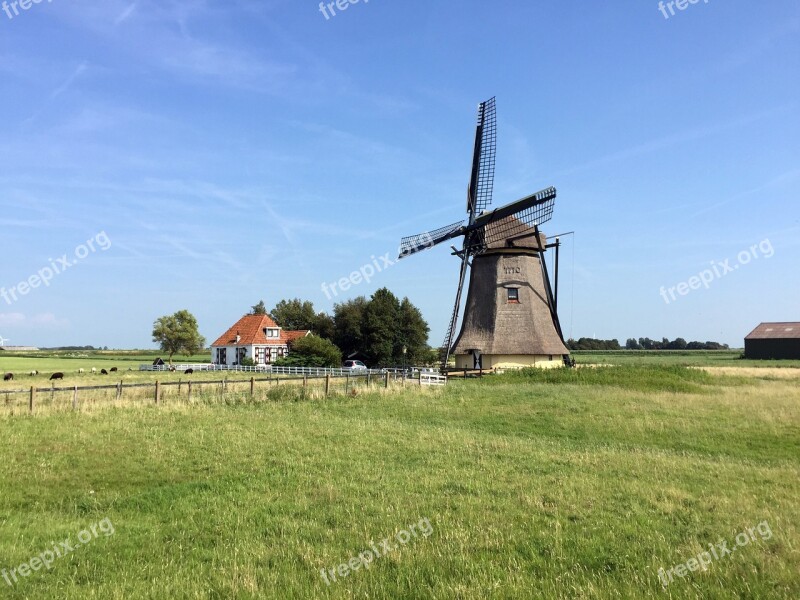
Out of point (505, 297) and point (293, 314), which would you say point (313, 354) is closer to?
point (505, 297)

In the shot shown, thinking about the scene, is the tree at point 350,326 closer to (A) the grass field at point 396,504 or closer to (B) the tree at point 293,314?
(B) the tree at point 293,314

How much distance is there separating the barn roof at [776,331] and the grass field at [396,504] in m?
77.1

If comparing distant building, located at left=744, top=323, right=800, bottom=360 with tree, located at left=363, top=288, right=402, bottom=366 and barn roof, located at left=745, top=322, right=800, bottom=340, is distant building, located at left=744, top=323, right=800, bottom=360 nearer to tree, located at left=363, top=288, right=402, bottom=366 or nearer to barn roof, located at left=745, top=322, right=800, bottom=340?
barn roof, located at left=745, top=322, right=800, bottom=340

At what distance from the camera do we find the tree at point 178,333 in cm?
7169

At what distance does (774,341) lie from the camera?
83.6 meters

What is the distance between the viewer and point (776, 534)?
7.08 m

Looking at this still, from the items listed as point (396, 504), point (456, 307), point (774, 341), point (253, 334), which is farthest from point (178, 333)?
point (774, 341)

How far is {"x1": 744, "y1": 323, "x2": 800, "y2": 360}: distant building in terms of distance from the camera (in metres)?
81.1

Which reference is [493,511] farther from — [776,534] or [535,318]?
[535,318]

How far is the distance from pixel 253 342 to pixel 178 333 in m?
14.5

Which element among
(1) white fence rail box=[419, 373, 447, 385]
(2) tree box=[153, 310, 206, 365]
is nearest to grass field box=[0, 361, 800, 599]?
(1) white fence rail box=[419, 373, 447, 385]

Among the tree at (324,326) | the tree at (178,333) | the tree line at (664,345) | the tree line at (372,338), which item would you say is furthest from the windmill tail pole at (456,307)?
the tree line at (664,345)

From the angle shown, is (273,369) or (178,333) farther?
(178,333)

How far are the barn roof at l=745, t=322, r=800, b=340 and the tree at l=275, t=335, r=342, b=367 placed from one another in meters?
67.7
